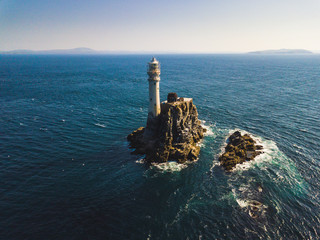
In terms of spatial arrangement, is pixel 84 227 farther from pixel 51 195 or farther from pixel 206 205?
pixel 206 205

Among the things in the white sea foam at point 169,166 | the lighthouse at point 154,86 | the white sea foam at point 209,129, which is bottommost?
the white sea foam at point 169,166

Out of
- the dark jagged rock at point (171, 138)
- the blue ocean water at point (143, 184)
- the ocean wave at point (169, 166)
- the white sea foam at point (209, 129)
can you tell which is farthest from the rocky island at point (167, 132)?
the white sea foam at point (209, 129)

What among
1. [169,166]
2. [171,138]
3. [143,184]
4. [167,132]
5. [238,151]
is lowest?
[143,184]

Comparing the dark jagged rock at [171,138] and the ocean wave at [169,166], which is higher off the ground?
the dark jagged rock at [171,138]

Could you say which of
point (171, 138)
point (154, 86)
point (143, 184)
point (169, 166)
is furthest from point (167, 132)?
point (143, 184)

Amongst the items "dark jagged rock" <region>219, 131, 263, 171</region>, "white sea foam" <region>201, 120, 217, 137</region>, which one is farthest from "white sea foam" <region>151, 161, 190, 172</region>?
"white sea foam" <region>201, 120, 217, 137</region>

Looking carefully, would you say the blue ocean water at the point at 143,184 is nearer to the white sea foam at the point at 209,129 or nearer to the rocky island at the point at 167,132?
the white sea foam at the point at 209,129

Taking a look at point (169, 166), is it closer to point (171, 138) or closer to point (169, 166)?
point (169, 166)
